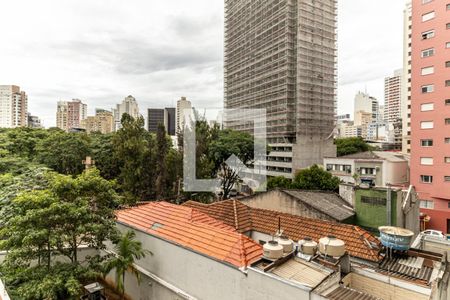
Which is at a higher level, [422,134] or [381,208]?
[422,134]

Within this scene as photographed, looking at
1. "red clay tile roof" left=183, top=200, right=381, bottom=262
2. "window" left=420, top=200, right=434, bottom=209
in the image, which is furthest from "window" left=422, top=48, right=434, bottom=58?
"red clay tile roof" left=183, top=200, right=381, bottom=262

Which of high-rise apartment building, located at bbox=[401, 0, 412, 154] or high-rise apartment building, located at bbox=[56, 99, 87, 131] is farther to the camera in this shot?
high-rise apartment building, located at bbox=[56, 99, 87, 131]

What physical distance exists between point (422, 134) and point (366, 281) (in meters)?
23.6

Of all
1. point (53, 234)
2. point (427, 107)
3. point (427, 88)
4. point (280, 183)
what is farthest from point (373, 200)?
point (280, 183)

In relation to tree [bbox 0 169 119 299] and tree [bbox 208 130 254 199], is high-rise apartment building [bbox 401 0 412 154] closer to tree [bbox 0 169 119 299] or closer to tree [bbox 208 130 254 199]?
tree [bbox 208 130 254 199]

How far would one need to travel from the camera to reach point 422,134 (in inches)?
1017

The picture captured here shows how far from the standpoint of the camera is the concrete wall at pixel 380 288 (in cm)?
737

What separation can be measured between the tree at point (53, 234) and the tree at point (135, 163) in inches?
530

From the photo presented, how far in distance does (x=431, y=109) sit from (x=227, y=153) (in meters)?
19.7

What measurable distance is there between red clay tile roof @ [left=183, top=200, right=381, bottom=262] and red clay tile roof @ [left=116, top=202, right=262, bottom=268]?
282 centimetres

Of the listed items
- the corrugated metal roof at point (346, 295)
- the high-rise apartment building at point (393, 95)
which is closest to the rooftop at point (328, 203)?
the corrugated metal roof at point (346, 295)

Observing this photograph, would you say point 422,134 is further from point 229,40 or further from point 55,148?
point 229,40

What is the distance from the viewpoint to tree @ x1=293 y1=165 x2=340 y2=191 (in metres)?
27.8

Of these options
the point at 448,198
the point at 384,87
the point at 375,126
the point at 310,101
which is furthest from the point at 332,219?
the point at 384,87
